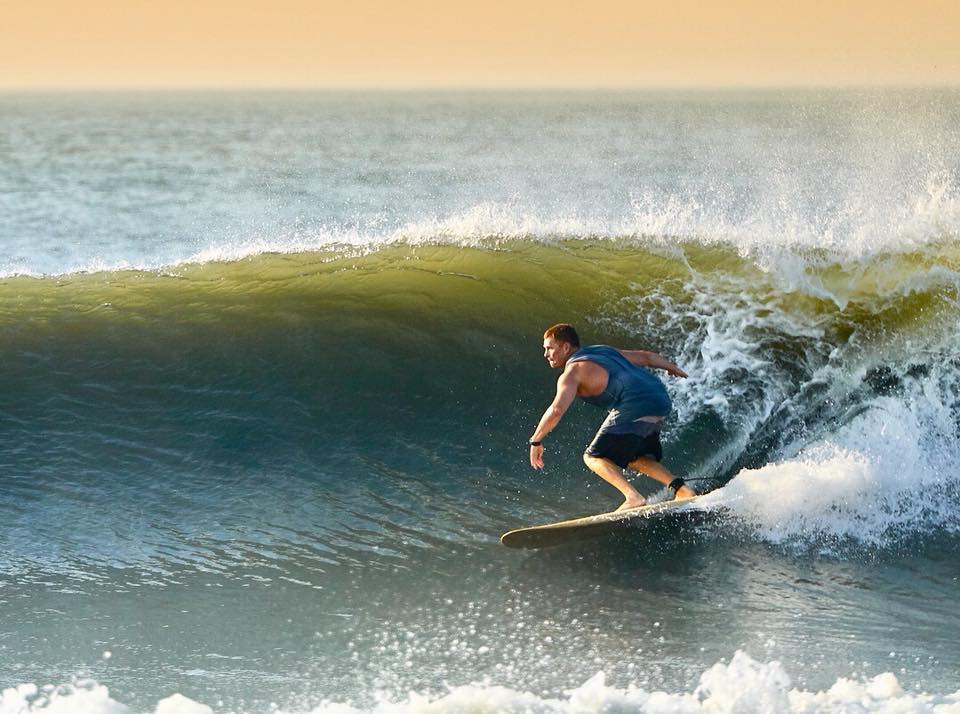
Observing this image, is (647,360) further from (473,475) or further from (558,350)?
(473,475)

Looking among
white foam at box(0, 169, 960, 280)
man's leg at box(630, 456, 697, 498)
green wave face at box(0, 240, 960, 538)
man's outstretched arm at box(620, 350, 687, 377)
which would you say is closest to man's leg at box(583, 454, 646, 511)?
man's leg at box(630, 456, 697, 498)

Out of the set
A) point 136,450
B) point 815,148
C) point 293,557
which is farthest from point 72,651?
point 815,148

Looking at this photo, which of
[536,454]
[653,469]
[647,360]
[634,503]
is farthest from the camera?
[647,360]

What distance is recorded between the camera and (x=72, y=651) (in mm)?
5883

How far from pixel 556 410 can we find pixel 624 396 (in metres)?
0.53

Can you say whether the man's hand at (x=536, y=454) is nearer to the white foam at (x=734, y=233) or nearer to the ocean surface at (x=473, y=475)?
the ocean surface at (x=473, y=475)

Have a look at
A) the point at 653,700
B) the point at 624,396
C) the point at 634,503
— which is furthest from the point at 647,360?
the point at 653,700

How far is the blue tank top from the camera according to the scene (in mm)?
7184

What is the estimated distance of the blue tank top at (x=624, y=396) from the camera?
7.18 m

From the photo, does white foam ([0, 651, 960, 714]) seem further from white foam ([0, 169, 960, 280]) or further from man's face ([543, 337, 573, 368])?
white foam ([0, 169, 960, 280])

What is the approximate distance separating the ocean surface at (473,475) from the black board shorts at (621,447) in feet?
1.62

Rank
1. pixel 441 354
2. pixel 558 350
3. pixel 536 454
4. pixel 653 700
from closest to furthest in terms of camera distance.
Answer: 1. pixel 653 700
2. pixel 536 454
3. pixel 558 350
4. pixel 441 354

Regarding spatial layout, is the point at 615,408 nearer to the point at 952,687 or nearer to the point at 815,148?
the point at 952,687

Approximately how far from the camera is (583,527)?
6.86 m
